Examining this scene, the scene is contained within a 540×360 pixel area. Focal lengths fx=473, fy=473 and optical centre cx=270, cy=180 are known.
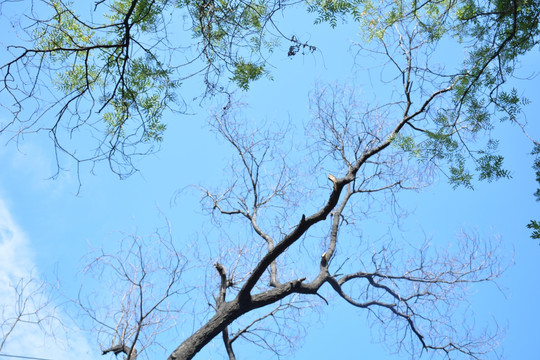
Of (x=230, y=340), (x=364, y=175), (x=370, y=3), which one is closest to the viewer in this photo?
(x=370, y=3)

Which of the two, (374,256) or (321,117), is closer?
(374,256)

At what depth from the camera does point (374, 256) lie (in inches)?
231

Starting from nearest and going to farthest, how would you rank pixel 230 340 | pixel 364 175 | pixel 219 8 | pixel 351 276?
pixel 219 8, pixel 230 340, pixel 351 276, pixel 364 175

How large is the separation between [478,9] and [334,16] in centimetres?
125

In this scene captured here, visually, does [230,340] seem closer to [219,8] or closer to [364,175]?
[364,175]

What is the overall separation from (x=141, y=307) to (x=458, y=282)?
3844mm

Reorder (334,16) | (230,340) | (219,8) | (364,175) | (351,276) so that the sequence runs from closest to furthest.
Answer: (219,8) → (334,16) → (230,340) → (351,276) → (364,175)

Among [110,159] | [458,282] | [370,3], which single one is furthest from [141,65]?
[458,282]

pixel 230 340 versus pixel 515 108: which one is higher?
pixel 515 108

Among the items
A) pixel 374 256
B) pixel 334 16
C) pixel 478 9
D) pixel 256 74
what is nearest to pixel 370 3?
pixel 478 9

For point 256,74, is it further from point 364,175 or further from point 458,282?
point 458,282

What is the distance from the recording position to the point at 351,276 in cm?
574

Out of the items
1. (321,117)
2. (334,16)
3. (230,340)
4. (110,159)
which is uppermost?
(321,117)

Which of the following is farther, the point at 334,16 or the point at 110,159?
the point at 334,16
